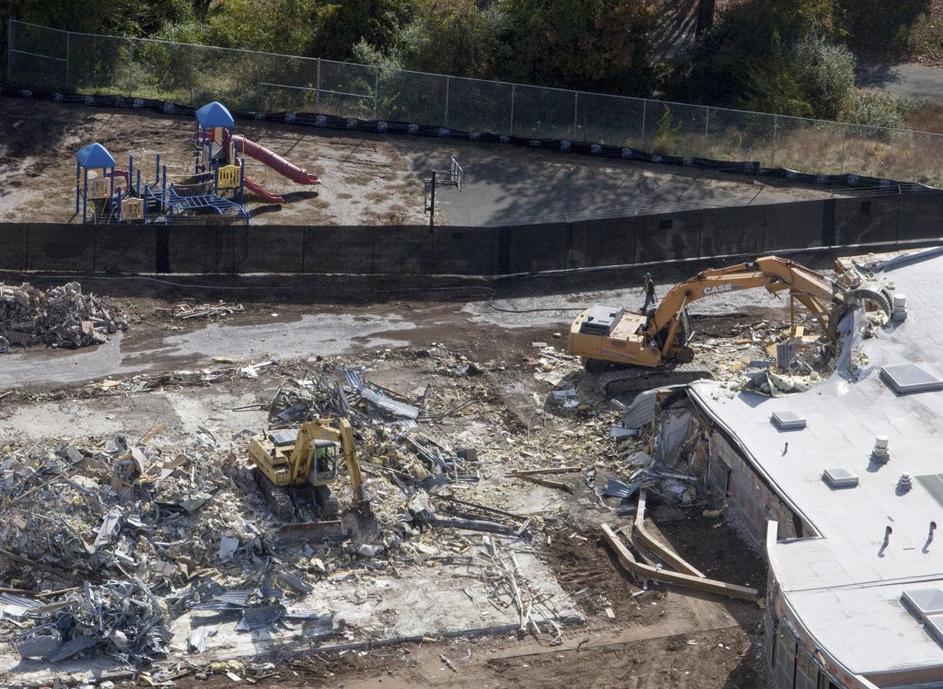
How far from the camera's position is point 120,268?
39188 mm

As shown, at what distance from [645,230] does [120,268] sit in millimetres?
15484

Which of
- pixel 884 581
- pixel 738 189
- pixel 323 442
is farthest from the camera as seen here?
pixel 738 189

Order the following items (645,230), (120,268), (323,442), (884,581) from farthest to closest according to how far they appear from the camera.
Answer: (645,230) → (120,268) → (323,442) → (884,581)

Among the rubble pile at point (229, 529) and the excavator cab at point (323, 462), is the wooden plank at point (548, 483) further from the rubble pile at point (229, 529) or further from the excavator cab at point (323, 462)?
the excavator cab at point (323, 462)

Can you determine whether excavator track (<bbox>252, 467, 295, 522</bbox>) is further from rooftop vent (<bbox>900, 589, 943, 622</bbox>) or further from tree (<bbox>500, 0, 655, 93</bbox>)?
tree (<bbox>500, 0, 655, 93</bbox>)

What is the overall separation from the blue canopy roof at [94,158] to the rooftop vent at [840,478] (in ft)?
78.5

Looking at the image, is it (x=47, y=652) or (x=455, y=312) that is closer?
(x=47, y=652)

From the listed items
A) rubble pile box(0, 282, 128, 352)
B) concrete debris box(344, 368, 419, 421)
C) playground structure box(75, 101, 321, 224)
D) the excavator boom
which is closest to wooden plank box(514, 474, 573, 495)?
concrete debris box(344, 368, 419, 421)

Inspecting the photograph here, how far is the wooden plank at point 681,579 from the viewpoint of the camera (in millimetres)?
25969

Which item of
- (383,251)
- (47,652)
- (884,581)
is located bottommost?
(47,652)

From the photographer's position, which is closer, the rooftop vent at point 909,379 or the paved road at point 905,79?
the rooftop vent at point 909,379

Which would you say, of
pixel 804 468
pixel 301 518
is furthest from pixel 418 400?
pixel 804 468

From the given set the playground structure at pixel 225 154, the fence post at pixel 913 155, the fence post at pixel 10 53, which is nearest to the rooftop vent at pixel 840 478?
the playground structure at pixel 225 154

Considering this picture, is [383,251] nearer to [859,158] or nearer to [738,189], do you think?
[738,189]
